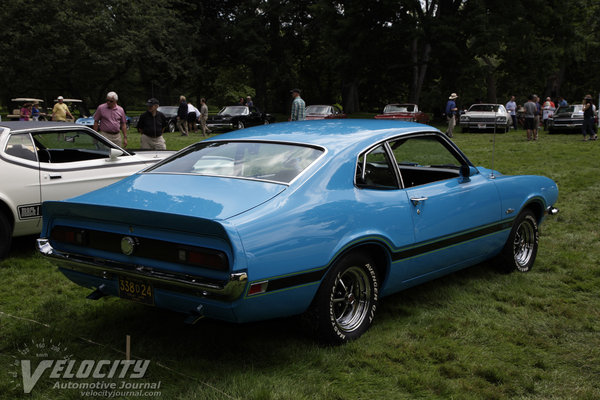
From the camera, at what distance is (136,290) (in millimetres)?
3639

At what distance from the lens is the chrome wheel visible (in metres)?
3.98

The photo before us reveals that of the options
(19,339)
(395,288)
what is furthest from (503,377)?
(19,339)

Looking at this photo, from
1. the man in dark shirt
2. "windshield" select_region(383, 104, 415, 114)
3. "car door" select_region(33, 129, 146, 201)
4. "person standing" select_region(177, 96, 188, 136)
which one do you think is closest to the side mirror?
"car door" select_region(33, 129, 146, 201)

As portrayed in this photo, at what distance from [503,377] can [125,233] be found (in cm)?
243

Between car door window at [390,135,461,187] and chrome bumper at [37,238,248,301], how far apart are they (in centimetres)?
242

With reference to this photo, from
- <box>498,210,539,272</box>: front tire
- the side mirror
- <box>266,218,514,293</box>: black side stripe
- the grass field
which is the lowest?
the grass field

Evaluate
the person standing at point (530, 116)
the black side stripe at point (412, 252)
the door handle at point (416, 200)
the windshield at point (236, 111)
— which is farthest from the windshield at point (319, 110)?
the door handle at point (416, 200)

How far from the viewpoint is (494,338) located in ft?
13.6

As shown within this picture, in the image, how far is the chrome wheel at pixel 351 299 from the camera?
3.98m

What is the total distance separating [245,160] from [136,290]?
1219 mm

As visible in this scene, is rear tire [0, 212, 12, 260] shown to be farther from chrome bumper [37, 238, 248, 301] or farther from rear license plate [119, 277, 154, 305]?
rear license plate [119, 277, 154, 305]

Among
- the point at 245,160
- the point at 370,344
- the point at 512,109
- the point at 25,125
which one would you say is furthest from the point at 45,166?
the point at 512,109

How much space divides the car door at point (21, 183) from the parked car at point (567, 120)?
77.3 ft

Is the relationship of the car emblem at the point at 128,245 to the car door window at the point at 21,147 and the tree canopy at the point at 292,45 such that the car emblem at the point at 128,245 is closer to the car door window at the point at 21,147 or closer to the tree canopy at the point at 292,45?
the car door window at the point at 21,147
